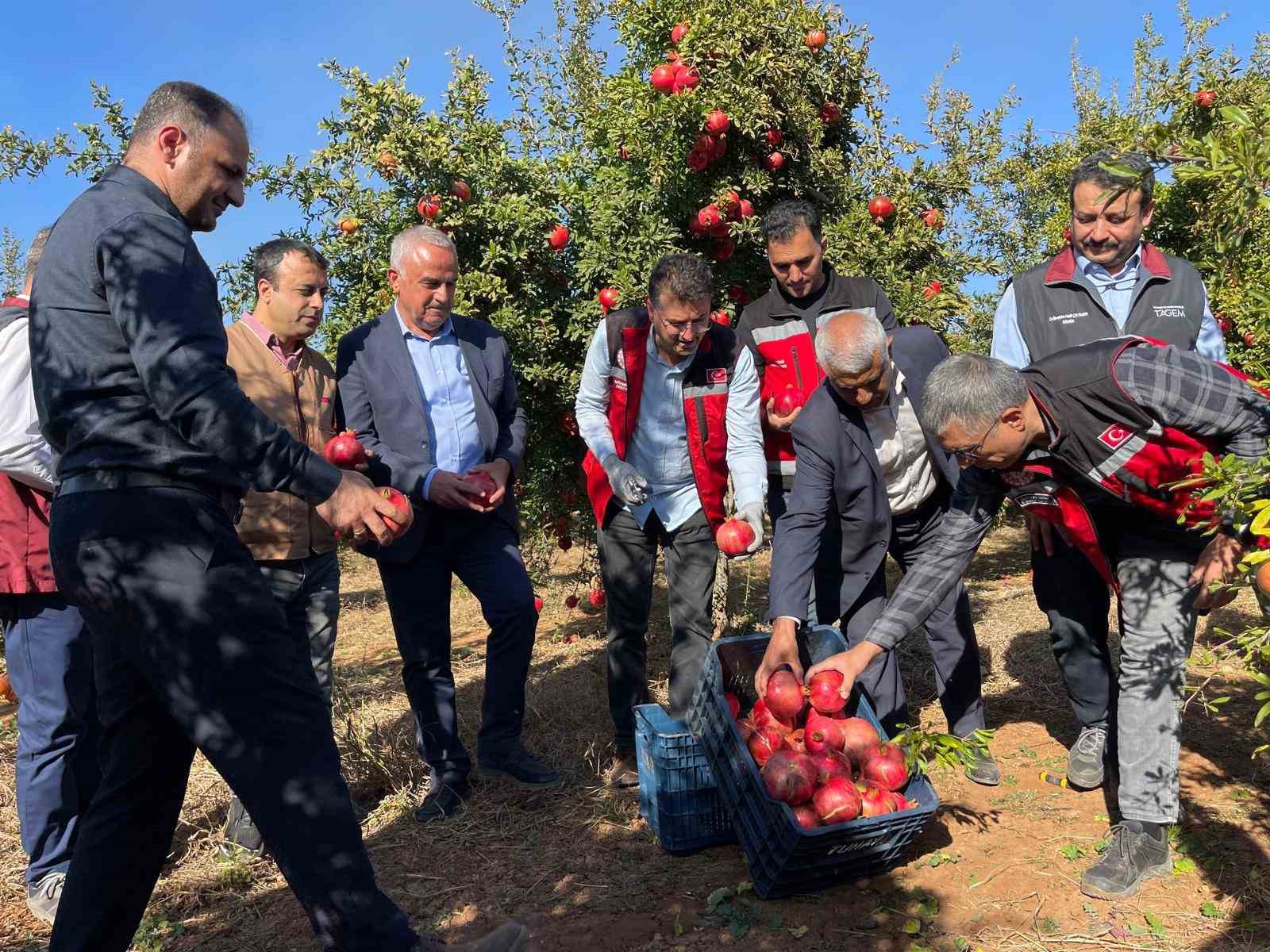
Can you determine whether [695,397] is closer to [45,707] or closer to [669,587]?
[669,587]

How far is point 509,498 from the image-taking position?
433 cm

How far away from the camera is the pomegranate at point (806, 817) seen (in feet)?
9.96

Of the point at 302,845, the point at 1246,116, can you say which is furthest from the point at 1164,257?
the point at 302,845

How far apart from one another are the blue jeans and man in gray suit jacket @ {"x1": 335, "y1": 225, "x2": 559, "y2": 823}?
1126 mm

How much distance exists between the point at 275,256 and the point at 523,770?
2357 mm

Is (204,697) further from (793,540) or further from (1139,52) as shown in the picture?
(1139,52)

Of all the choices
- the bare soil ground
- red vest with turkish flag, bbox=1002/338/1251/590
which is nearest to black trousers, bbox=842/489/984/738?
the bare soil ground

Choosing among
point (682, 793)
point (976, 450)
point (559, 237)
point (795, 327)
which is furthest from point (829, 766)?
point (559, 237)

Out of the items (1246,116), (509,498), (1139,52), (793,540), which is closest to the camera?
(1246,116)

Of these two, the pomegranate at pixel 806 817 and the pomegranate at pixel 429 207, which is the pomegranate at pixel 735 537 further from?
the pomegranate at pixel 429 207

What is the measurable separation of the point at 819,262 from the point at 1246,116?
2.51 metres

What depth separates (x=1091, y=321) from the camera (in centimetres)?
391

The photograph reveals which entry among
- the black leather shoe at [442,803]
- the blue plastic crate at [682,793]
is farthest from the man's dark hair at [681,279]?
the black leather shoe at [442,803]

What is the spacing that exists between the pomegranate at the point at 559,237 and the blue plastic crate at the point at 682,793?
111 inches
